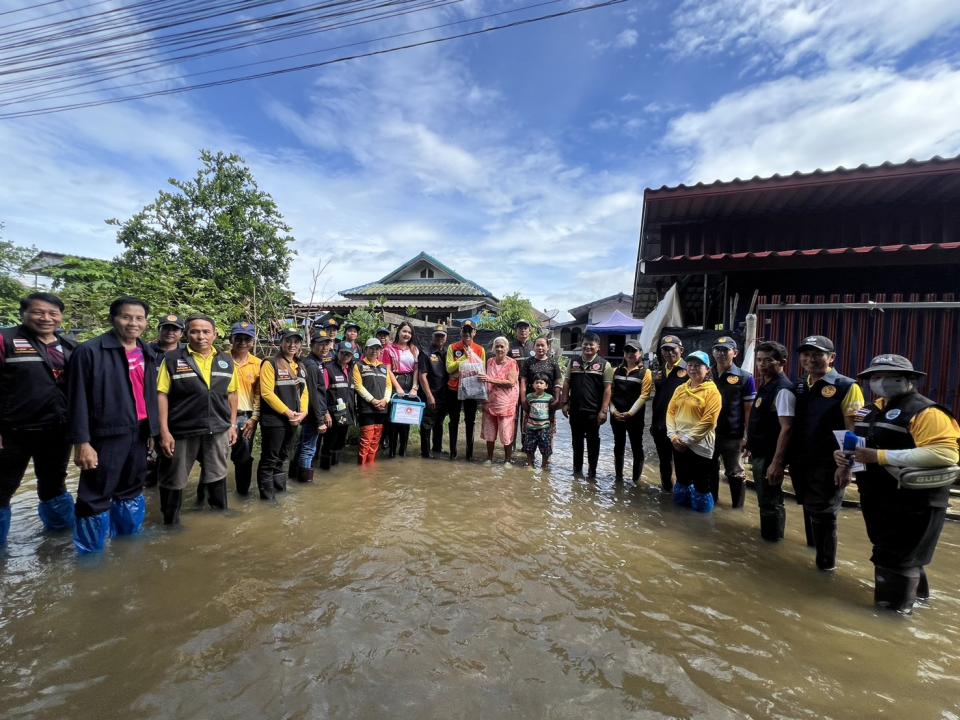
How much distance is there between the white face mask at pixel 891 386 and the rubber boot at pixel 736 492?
6.85 ft

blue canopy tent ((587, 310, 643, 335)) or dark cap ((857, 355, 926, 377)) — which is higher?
blue canopy tent ((587, 310, 643, 335))

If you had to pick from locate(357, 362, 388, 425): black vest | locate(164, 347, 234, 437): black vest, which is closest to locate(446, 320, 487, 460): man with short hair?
locate(357, 362, 388, 425): black vest

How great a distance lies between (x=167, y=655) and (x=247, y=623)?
1.21 feet

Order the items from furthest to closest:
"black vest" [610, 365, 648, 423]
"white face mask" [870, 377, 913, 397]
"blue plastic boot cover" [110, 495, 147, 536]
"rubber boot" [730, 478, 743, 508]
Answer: "black vest" [610, 365, 648, 423], "rubber boot" [730, 478, 743, 508], "blue plastic boot cover" [110, 495, 147, 536], "white face mask" [870, 377, 913, 397]

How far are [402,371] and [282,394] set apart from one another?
195 cm

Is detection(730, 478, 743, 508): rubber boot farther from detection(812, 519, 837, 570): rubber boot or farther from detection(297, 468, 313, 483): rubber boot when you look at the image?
detection(297, 468, 313, 483): rubber boot

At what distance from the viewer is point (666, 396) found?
4.98 meters

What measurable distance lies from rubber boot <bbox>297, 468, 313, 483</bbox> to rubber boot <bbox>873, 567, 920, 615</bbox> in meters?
4.90

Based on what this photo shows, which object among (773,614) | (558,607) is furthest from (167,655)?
(773,614)

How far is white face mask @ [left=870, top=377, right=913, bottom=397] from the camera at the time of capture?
8.72ft

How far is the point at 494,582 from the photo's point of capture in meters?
3.00

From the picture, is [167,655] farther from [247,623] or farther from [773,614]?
[773,614]

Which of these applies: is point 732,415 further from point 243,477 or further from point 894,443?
point 243,477

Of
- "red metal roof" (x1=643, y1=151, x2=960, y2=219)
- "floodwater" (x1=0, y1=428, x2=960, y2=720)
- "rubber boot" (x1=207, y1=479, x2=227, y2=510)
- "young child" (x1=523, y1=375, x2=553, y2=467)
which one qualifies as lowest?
"floodwater" (x1=0, y1=428, x2=960, y2=720)
